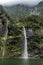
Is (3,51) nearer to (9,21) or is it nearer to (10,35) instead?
(10,35)

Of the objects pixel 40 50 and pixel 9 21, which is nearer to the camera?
pixel 40 50

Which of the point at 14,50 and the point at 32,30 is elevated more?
the point at 32,30

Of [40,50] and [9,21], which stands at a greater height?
[9,21]

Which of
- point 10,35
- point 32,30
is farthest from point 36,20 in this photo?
point 10,35

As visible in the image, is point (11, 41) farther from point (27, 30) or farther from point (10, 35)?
point (27, 30)

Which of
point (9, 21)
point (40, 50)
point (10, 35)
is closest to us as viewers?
point (40, 50)

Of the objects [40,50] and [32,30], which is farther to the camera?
[32,30]

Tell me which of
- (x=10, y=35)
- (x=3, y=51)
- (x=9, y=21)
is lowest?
(x=3, y=51)

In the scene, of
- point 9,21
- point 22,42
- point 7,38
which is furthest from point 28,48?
point 9,21

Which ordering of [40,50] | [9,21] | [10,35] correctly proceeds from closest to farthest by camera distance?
[40,50] < [10,35] < [9,21]
